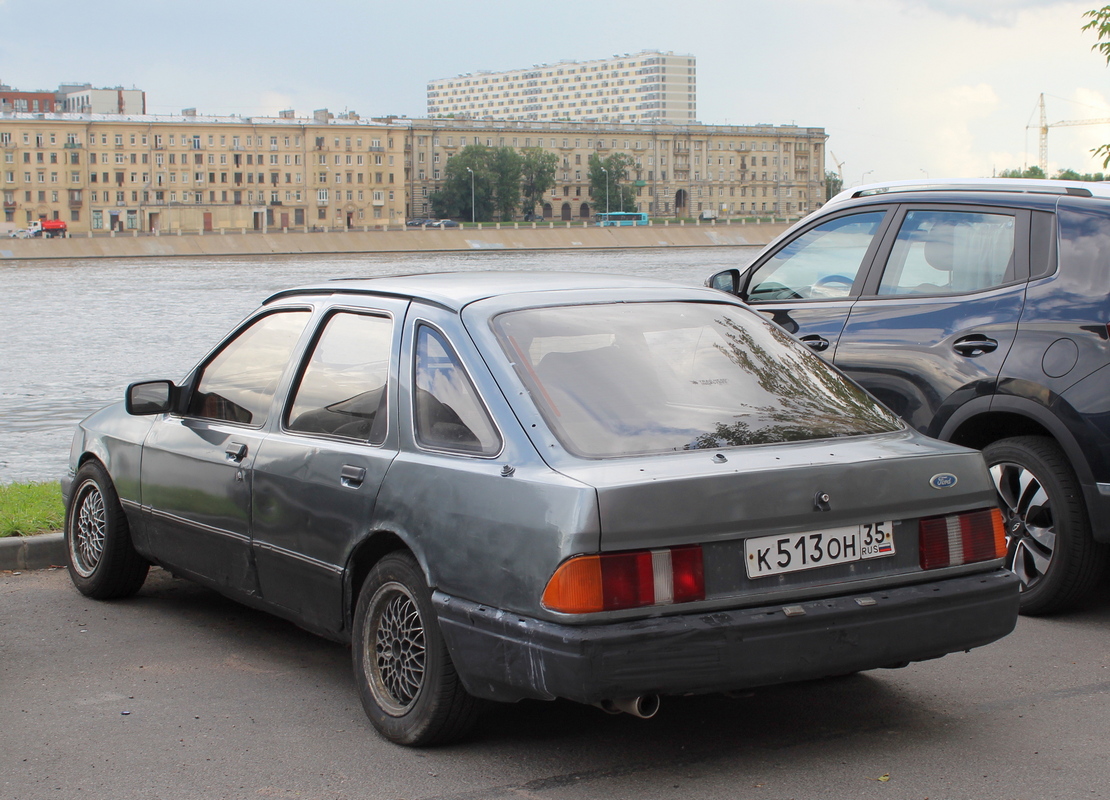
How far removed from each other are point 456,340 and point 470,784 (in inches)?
50.2

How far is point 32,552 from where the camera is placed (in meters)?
6.57

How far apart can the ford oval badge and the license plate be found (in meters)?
0.20

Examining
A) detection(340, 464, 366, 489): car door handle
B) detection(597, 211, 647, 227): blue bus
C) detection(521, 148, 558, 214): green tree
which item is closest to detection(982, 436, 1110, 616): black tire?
detection(340, 464, 366, 489): car door handle

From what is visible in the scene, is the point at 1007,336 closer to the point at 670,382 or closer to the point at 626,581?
the point at 670,382

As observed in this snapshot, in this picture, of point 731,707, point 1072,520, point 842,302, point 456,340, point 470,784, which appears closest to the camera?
point 470,784

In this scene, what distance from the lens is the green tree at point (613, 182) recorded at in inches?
6826

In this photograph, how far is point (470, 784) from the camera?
3.54 metres

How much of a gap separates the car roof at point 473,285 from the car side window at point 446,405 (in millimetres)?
156

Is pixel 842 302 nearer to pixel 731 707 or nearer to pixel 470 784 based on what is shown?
pixel 731 707

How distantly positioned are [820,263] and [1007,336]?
140 cm

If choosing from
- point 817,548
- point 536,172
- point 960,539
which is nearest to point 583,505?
point 817,548

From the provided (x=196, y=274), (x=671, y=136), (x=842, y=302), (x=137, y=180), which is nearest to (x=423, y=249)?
(x=196, y=274)

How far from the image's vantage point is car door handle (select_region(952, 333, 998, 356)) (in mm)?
5582

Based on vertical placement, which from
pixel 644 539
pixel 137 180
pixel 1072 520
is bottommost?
pixel 1072 520
